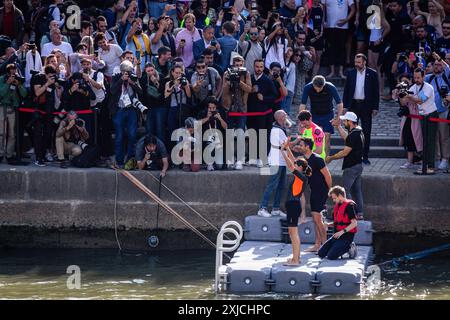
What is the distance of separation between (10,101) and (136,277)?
4.38m

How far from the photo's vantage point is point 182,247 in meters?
23.8

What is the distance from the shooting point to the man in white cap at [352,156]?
2191 cm

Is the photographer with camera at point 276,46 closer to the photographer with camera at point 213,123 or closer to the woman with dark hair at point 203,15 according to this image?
the woman with dark hair at point 203,15

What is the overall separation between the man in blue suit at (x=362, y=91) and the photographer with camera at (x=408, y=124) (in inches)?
16.0

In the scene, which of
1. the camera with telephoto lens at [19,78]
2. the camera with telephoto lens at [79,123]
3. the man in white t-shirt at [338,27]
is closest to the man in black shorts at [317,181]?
the camera with telephoto lens at [79,123]

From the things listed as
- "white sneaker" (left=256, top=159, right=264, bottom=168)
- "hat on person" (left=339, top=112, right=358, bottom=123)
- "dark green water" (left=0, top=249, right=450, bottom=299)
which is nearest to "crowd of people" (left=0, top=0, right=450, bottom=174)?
"white sneaker" (left=256, top=159, right=264, bottom=168)

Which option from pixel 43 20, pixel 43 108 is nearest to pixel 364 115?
pixel 43 108

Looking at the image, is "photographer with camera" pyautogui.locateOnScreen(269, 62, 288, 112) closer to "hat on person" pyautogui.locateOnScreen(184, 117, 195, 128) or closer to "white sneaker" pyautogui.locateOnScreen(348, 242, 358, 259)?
"hat on person" pyautogui.locateOnScreen(184, 117, 195, 128)

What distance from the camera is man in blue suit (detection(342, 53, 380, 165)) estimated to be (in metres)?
23.9

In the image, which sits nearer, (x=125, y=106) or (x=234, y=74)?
(x=234, y=74)

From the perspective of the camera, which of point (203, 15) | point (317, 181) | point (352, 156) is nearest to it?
point (317, 181)

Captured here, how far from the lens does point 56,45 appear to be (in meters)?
25.5

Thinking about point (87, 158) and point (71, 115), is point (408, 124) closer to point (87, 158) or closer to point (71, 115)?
point (87, 158)
